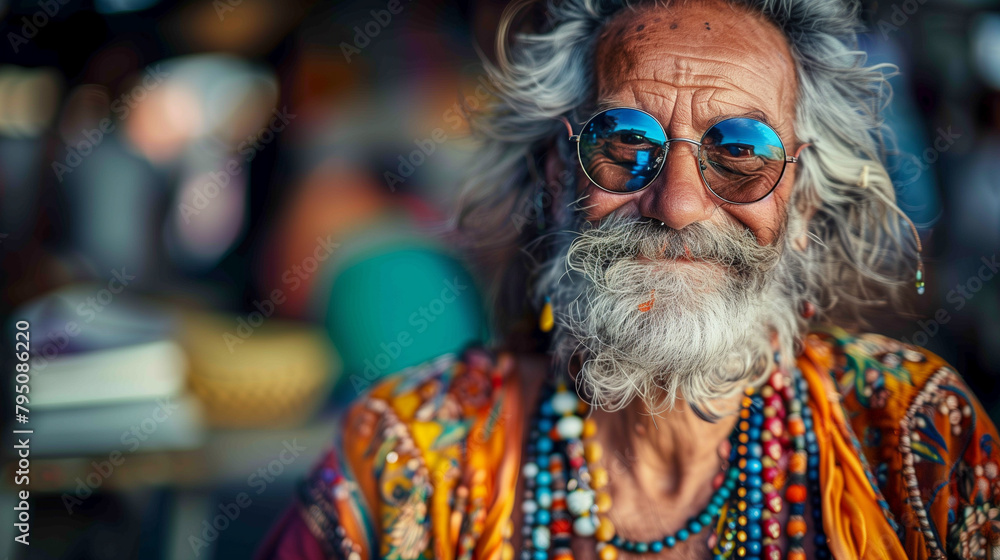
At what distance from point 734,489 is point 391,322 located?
1.86 m

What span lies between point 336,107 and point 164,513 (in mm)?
2025

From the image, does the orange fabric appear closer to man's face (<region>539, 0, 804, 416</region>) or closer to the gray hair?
man's face (<region>539, 0, 804, 416</region>)

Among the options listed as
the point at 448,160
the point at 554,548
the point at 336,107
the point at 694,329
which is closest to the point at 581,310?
the point at 694,329

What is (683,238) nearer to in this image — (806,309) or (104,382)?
(806,309)

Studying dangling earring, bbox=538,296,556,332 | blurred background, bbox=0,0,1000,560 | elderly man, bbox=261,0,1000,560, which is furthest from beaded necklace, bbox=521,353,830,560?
blurred background, bbox=0,0,1000,560

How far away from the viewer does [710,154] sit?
1.33 metres

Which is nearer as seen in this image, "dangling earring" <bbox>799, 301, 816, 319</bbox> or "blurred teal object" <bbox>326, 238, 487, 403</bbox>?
"dangling earring" <bbox>799, 301, 816, 319</bbox>

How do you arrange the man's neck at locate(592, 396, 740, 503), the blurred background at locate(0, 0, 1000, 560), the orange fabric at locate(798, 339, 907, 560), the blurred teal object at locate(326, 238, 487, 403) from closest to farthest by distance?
the orange fabric at locate(798, 339, 907, 560) → the man's neck at locate(592, 396, 740, 503) → the blurred background at locate(0, 0, 1000, 560) → the blurred teal object at locate(326, 238, 487, 403)

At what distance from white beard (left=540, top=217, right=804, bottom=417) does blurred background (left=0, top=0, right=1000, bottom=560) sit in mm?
869

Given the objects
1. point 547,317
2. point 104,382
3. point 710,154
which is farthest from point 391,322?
point 710,154

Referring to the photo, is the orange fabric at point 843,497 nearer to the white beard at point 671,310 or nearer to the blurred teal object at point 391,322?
the white beard at point 671,310

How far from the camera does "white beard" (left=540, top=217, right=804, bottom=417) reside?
134 centimetres

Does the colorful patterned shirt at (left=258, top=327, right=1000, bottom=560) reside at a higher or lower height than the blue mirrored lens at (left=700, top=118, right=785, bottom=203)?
lower

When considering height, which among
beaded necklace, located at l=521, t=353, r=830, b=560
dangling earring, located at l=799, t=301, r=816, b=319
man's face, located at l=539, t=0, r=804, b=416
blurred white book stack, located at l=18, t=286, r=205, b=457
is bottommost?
blurred white book stack, located at l=18, t=286, r=205, b=457
